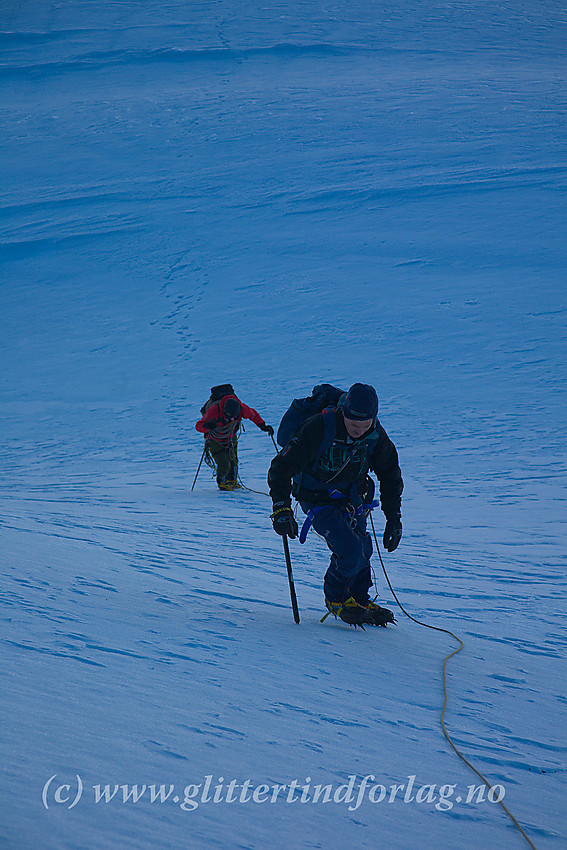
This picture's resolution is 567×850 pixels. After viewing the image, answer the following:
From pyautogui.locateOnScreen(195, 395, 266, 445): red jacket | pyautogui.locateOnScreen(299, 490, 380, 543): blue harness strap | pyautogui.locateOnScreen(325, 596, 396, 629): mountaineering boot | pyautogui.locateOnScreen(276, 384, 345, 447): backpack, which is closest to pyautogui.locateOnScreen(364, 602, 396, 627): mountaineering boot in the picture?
pyautogui.locateOnScreen(325, 596, 396, 629): mountaineering boot

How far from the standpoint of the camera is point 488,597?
4398 mm

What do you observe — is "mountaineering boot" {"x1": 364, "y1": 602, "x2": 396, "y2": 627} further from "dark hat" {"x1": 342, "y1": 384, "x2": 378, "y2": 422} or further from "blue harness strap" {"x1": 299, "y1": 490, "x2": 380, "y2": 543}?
"dark hat" {"x1": 342, "y1": 384, "x2": 378, "y2": 422}

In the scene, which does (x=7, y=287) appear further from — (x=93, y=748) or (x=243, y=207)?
(x=93, y=748)

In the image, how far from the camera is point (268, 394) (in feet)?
42.2

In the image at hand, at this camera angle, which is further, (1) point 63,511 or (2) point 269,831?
(1) point 63,511

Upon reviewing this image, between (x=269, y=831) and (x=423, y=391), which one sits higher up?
(x=269, y=831)

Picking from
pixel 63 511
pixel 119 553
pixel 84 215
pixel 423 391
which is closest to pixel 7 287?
pixel 84 215

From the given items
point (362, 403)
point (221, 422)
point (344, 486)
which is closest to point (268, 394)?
point (221, 422)

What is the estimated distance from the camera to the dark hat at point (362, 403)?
309cm

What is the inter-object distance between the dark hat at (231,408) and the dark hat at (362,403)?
175 inches

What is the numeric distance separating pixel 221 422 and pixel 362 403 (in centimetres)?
488

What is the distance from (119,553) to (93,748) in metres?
2.88

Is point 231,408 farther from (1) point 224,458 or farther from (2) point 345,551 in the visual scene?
(2) point 345,551

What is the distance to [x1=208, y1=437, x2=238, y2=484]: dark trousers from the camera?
8.03 meters
